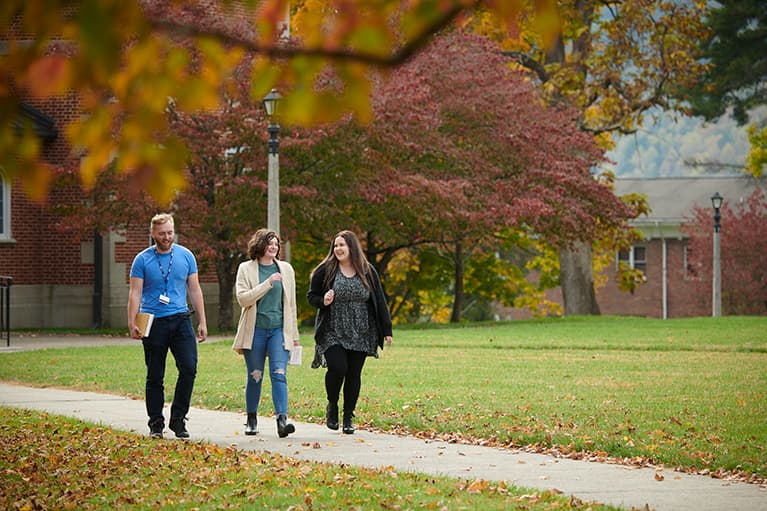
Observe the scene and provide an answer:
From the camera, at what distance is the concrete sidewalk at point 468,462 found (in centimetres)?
798

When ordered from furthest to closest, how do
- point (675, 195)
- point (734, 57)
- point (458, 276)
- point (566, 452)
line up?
point (675, 195) < point (734, 57) < point (458, 276) < point (566, 452)

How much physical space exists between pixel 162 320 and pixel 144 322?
16cm

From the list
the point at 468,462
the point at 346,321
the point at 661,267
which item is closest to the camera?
the point at 468,462

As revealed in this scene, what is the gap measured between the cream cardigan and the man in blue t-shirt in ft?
1.48

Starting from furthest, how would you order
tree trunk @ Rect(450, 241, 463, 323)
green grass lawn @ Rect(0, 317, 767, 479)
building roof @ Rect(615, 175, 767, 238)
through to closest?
building roof @ Rect(615, 175, 767, 238) < tree trunk @ Rect(450, 241, 463, 323) < green grass lawn @ Rect(0, 317, 767, 479)

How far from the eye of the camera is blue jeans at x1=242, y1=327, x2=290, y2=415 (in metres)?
11.3

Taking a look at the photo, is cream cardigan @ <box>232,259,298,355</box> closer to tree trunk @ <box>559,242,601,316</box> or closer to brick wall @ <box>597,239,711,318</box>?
tree trunk @ <box>559,242,601,316</box>

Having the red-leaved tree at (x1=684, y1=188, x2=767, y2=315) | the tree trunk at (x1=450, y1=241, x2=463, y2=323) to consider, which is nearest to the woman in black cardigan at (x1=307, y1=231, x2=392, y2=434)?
the tree trunk at (x1=450, y1=241, x2=463, y2=323)

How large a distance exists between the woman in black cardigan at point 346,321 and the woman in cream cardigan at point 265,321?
0.93 feet

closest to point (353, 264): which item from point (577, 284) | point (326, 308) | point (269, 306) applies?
point (326, 308)

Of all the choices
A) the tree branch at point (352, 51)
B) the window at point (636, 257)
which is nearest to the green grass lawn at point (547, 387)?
the tree branch at point (352, 51)

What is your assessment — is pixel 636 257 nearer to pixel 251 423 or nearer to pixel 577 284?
pixel 577 284

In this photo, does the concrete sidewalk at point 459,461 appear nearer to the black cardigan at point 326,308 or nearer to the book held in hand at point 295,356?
the book held in hand at point 295,356

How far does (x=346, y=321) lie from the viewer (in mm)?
11523
